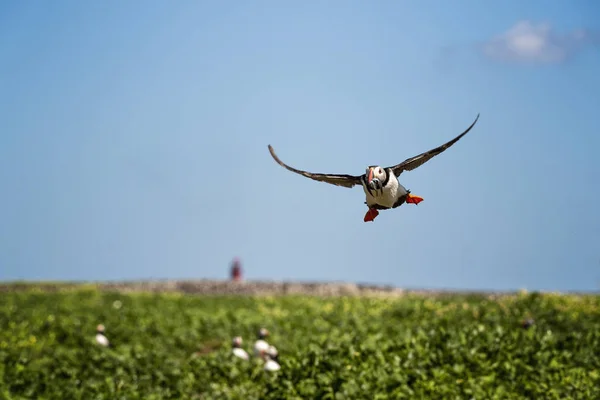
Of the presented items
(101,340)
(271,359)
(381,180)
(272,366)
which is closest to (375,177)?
(381,180)

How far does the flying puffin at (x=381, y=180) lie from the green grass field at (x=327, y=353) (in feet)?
26.0

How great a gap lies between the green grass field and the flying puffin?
7912mm

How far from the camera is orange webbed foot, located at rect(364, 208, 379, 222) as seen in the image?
183 inches

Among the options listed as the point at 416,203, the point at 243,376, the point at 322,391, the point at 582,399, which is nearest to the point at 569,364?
the point at 582,399

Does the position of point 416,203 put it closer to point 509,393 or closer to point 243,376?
point 509,393

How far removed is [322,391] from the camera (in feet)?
41.4

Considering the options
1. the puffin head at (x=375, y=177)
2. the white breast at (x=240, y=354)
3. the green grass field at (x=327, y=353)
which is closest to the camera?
the puffin head at (x=375, y=177)

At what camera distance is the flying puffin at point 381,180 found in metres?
4.38

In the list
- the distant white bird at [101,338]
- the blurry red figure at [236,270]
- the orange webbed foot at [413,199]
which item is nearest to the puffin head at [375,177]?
the orange webbed foot at [413,199]

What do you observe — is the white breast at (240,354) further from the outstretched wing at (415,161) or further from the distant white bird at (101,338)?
the outstretched wing at (415,161)

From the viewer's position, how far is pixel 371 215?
4699 mm

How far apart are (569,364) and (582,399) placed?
147 cm

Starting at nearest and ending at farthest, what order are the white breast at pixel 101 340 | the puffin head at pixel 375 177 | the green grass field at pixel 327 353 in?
the puffin head at pixel 375 177 < the green grass field at pixel 327 353 < the white breast at pixel 101 340

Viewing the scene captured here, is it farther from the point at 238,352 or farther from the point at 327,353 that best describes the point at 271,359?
the point at 327,353
